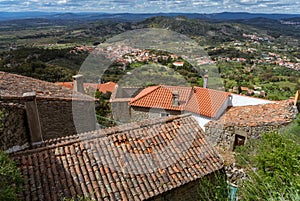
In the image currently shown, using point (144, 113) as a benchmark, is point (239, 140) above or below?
above

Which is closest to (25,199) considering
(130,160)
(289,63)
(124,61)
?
(130,160)

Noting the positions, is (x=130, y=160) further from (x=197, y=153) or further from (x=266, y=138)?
(x=266, y=138)

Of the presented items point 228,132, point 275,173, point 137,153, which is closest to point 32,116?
point 137,153

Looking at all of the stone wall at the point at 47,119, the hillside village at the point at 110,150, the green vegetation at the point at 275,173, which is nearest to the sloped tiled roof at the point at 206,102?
the hillside village at the point at 110,150

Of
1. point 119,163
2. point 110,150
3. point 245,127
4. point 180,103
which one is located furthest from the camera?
point 180,103

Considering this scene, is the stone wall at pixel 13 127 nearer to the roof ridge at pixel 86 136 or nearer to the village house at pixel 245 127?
the roof ridge at pixel 86 136

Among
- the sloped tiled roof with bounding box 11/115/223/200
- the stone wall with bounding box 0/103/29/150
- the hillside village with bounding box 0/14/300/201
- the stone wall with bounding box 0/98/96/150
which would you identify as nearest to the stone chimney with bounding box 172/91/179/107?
the hillside village with bounding box 0/14/300/201

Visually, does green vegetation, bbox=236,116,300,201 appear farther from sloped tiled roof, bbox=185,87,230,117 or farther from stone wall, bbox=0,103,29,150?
sloped tiled roof, bbox=185,87,230,117

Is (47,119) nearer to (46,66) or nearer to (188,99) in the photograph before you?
(188,99)
